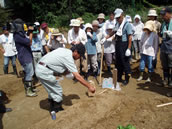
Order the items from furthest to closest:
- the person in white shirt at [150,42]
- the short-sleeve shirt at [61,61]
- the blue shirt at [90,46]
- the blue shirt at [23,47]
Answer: the blue shirt at [90,46], the person in white shirt at [150,42], the blue shirt at [23,47], the short-sleeve shirt at [61,61]

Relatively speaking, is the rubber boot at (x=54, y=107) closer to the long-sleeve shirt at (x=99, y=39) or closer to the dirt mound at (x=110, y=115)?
the dirt mound at (x=110, y=115)

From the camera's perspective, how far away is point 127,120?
3109mm

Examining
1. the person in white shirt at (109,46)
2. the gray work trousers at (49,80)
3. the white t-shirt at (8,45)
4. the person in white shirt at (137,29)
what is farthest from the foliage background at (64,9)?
the gray work trousers at (49,80)

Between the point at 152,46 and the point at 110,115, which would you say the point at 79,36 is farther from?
the point at 110,115

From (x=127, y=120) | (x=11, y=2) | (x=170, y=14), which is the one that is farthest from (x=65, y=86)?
(x=11, y=2)

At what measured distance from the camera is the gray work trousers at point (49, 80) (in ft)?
10.1

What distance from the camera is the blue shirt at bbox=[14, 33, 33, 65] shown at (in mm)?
4045

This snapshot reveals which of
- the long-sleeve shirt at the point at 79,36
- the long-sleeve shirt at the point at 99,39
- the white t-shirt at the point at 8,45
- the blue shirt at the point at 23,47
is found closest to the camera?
the blue shirt at the point at 23,47

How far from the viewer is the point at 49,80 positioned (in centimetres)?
311

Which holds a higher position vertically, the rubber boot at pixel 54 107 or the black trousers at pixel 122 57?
the black trousers at pixel 122 57

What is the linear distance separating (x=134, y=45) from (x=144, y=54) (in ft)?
5.78

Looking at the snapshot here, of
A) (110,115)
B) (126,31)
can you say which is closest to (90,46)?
(126,31)

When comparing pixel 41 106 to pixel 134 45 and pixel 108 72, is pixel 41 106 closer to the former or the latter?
pixel 108 72

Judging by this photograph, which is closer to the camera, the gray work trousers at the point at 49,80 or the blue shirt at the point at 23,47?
the gray work trousers at the point at 49,80
